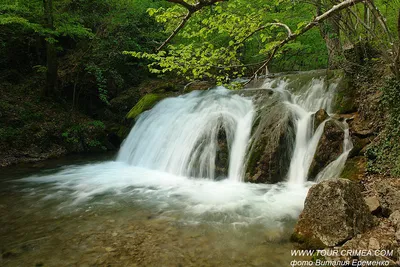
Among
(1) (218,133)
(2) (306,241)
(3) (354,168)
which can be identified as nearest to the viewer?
(2) (306,241)

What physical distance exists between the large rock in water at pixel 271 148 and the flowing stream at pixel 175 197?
0.21 meters

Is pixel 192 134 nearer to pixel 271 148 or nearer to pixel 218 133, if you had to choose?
pixel 218 133

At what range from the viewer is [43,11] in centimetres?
1111

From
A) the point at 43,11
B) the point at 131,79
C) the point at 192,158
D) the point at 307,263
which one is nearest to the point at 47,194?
the point at 192,158

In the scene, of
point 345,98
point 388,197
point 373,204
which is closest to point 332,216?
point 373,204

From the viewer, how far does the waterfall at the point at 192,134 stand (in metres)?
8.16

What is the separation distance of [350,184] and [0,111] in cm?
1286

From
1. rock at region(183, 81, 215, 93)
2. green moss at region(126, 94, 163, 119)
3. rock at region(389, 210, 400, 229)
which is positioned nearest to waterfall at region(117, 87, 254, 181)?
green moss at region(126, 94, 163, 119)

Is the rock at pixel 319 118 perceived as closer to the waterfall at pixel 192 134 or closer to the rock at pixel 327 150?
the rock at pixel 327 150

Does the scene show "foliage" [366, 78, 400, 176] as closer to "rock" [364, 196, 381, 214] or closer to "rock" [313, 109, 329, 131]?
"rock" [364, 196, 381, 214]

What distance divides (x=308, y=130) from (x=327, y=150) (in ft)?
2.59

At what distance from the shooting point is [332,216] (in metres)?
3.91

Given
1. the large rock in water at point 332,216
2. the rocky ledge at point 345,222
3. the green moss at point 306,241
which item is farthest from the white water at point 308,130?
the green moss at point 306,241

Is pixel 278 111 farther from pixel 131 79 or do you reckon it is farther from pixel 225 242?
pixel 131 79
